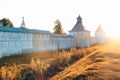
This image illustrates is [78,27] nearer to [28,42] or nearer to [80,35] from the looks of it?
[80,35]

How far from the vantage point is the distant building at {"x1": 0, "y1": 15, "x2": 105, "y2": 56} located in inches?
1188

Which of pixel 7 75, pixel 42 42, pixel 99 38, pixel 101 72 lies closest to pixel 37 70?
pixel 7 75

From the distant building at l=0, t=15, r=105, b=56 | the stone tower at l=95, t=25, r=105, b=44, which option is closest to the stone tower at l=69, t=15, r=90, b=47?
the distant building at l=0, t=15, r=105, b=56

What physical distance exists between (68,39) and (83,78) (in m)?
31.6

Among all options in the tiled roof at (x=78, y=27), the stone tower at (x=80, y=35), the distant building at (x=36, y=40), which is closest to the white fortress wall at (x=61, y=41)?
the distant building at (x=36, y=40)

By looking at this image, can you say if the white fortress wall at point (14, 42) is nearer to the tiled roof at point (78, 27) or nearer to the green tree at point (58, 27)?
the tiled roof at point (78, 27)

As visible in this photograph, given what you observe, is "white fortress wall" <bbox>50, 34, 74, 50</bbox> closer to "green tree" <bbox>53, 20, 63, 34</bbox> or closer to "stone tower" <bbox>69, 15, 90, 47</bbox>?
"stone tower" <bbox>69, 15, 90, 47</bbox>

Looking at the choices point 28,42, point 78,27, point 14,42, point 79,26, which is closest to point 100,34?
point 79,26

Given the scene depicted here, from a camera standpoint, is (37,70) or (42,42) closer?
(37,70)

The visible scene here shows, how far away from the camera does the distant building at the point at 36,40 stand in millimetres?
30172

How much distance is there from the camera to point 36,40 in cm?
3744

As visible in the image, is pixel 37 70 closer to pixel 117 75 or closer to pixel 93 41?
pixel 117 75

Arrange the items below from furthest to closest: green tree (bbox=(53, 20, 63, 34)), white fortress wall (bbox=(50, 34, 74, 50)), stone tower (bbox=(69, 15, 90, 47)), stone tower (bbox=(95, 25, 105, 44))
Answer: stone tower (bbox=(95, 25, 105, 44)) < green tree (bbox=(53, 20, 63, 34)) < stone tower (bbox=(69, 15, 90, 47)) < white fortress wall (bbox=(50, 34, 74, 50))

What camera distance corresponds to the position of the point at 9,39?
30.9 m
